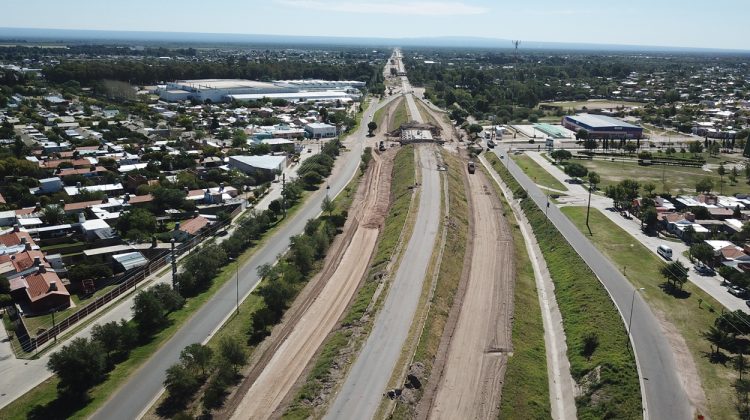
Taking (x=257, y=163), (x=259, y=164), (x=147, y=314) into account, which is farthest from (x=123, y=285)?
(x=257, y=163)

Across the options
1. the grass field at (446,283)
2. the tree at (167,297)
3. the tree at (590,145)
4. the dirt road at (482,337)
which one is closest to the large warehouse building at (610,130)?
the tree at (590,145)

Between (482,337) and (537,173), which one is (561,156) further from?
(482,337)

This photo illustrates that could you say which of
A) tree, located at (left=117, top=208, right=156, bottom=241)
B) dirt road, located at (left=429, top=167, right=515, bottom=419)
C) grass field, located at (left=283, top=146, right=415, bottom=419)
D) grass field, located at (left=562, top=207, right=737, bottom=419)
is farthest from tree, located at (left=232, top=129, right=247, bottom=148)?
grass field, located at (left=562, top=207, right=737, bottom=419)

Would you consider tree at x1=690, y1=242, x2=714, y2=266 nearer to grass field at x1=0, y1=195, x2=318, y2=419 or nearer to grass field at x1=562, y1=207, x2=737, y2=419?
grass field at x1=562, y1=207, x2=737, y2=419

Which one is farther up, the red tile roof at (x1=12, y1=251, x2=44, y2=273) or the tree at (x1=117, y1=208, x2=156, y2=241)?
the tree at (x1=117, y1=208, x2=156, y2=241)

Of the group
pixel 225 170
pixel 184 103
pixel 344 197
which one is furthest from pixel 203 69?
pixel 344 197
